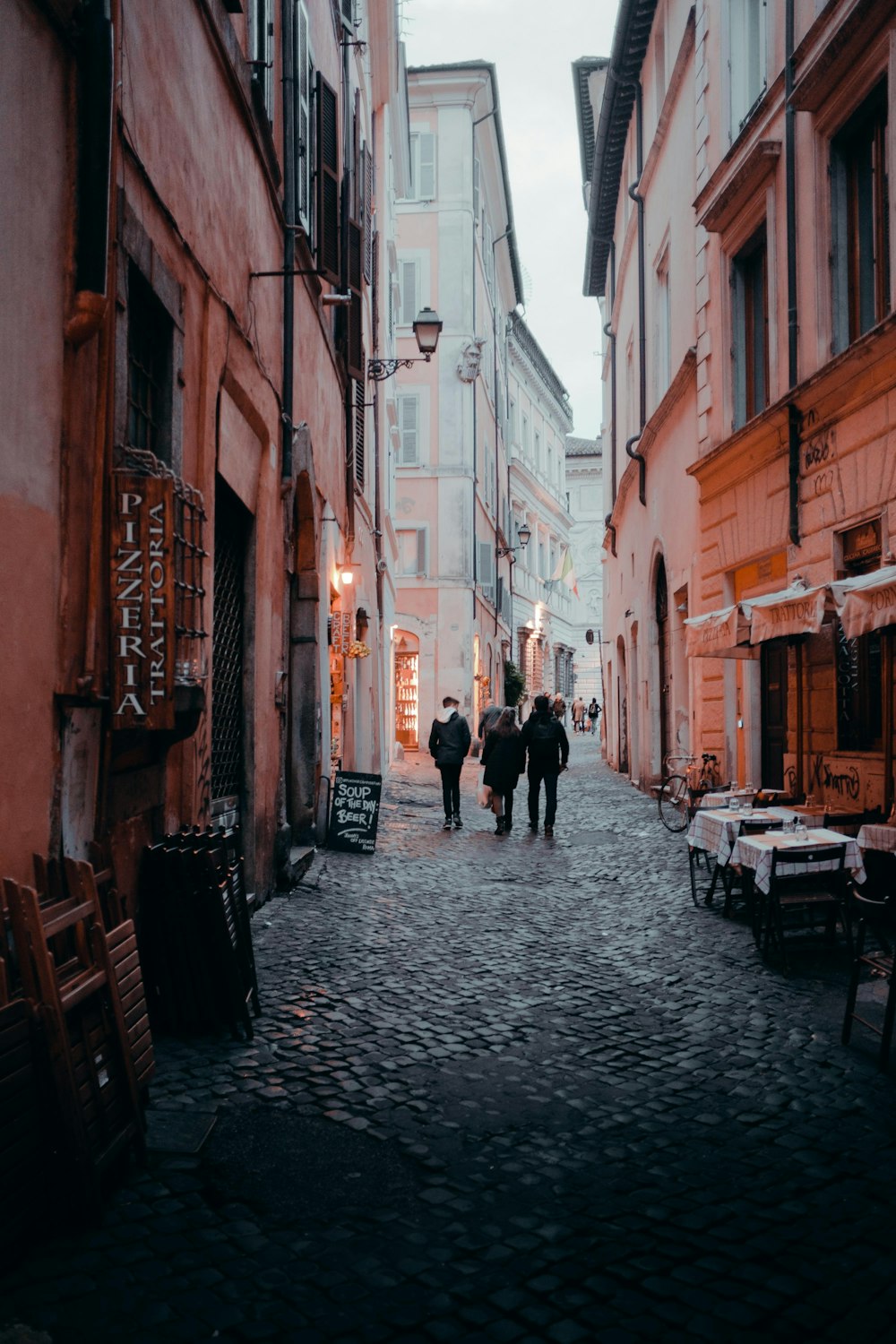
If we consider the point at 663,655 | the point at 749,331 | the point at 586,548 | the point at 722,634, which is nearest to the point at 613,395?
the point at 663,655

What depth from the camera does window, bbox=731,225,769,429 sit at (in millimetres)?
13141

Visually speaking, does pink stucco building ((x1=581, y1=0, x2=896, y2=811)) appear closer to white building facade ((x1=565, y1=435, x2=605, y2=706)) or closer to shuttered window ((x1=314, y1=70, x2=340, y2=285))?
shuttered window ((x1=314, y1=70, x2=340, y2=285))

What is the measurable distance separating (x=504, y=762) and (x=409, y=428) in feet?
61.3

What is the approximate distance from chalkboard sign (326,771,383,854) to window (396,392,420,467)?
786 inches

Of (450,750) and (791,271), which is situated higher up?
(791,271)

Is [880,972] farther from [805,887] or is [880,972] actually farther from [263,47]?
[263,47]

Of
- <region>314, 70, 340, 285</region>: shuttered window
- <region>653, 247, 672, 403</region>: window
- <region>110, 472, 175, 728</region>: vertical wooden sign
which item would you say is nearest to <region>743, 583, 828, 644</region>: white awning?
<region>314, 70, 340, 285</region>: shuttered window

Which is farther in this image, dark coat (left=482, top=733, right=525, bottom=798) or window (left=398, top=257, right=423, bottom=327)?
window (left=398, top=257, right=423, bottom=327)

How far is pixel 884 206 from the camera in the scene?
9.91 meters

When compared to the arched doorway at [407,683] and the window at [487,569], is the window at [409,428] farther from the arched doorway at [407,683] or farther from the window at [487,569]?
the arched doorway at [407,683]

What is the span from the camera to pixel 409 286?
103ft

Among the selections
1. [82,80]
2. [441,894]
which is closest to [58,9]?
[82,80]

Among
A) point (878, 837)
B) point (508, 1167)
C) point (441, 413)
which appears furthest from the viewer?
point (441, 413)

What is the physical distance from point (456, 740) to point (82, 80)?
10658mm
